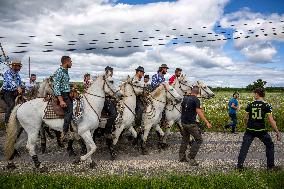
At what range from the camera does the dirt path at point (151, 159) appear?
11180mm

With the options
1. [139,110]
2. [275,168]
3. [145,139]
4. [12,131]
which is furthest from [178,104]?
[12,131]

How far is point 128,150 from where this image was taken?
574 inches

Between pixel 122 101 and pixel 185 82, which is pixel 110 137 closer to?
pixel 122 101

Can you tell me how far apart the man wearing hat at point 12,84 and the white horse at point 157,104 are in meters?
4.94

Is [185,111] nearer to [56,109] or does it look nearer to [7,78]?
[56,109]

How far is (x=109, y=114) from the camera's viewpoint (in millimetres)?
13078

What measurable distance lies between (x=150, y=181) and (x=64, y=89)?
4240mm

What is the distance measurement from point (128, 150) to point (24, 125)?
4626mm

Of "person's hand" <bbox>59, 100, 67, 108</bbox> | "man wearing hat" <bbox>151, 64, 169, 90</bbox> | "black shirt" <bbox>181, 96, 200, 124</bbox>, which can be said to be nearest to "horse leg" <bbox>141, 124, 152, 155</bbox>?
"man wearing hat" <bbox>151, 64, 169, 90</bbox>

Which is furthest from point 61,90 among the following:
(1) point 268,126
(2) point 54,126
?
(1) point 268,126

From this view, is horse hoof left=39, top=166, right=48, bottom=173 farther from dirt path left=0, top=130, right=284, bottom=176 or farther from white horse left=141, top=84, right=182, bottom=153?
white horse left=141, top=84, right=182, bottom=153

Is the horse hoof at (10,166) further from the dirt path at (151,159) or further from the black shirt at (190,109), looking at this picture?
the black shirt at (190,109)

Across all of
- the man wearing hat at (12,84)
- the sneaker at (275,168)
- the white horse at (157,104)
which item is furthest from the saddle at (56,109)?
the sneaker at (275,168)

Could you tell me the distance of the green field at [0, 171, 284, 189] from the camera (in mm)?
8727
